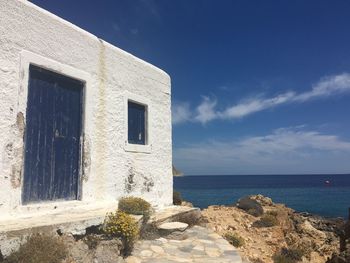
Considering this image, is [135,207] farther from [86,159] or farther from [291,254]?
[291,254]

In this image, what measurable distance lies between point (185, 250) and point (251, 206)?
12.0 metres

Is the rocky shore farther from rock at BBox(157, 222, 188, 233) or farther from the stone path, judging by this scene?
rock at BBox(157, 222, 188, 233)

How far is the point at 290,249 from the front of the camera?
13805mm

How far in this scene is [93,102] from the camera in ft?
31.7

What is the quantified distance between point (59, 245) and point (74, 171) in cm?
318

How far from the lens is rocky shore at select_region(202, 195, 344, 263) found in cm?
1310

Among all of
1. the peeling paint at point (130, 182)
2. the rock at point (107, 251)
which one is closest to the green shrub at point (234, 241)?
the peeling paint at point (130, 182)

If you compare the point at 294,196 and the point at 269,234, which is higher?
the point at 269,234

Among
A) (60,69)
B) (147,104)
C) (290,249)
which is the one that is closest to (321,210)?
(290,249)

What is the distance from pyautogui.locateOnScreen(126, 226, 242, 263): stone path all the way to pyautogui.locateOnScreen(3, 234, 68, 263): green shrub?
1592 mm

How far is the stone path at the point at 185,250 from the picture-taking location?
7.54 meters

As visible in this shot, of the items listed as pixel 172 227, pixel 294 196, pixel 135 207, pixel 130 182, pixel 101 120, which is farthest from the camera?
pixel 294 196

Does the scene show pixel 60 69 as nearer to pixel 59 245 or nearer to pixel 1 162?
pixel 1 162

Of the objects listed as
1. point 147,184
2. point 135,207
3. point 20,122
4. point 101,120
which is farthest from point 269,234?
point 20,122
